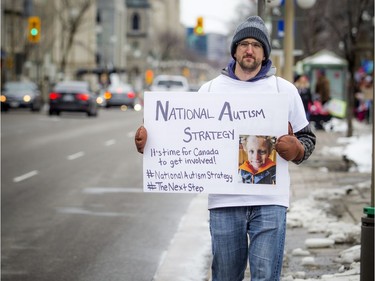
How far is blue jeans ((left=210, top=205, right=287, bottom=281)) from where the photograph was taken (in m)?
5.47

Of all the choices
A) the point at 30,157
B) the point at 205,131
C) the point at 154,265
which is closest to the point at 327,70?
the point at 30,157

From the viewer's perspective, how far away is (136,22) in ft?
645

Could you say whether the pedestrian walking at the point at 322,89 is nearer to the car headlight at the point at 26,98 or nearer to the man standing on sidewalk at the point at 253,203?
the car headlight at the point at 26,98

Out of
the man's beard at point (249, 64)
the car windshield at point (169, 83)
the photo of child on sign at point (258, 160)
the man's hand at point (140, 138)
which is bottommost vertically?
the car windshield at point (169, 83)

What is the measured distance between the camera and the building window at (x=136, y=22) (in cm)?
19500

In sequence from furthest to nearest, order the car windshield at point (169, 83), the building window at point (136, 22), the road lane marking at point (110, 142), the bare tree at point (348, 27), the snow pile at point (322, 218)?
the building window at point (136, 22), the car windshield at point (169, 83), the bare tree at point (348, 27), the road lane marking at point (110, 142), the snow pile at point (322, 218)

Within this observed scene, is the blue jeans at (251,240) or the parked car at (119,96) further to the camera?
the parked car at (119,96)

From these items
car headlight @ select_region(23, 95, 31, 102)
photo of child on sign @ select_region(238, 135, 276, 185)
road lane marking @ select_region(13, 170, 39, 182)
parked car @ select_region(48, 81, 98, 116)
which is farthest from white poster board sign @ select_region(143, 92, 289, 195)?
car headlight @ select_region(23, 95, 31, 102)

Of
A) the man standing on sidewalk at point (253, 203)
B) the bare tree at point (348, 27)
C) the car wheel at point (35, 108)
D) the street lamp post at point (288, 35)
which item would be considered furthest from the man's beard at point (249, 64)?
the car wheel at point (35, 108)

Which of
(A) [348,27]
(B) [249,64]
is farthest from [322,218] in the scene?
(A) [348,27]

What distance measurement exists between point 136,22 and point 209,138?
631ft

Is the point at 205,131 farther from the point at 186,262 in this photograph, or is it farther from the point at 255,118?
the point at 186,262

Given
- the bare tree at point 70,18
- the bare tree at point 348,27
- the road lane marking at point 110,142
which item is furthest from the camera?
the bare tree at point 70,18

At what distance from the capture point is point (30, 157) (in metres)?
21.9
